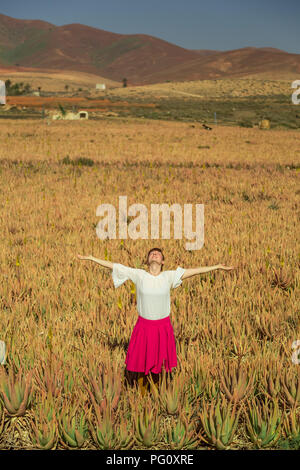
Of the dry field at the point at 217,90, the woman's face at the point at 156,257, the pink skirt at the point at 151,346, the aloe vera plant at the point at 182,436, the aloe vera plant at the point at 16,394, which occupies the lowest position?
the aloe vera plant at the point at 182,436

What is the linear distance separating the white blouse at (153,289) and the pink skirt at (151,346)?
0.06 m

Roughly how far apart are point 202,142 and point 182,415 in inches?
915

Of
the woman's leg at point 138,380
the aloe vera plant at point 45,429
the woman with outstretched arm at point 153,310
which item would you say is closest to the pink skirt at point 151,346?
the woman with outstretched arm at point 153,310

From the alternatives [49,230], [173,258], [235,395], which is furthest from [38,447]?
[49,230]

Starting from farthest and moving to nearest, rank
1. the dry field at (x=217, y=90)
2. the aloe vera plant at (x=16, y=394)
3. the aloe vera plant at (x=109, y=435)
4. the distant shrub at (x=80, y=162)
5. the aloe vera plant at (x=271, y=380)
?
the dry field at (x=217, y=90), the distant shrub at (x=80, y=162), the aloe vera plant at (x=271, y=380), the aloe vera plant at (x=16, y=394), the aloe vera plant at (x=109, y=435)

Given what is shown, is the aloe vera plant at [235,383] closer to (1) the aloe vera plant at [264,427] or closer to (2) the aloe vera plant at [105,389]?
(1) the aloe vera plant at [264,427]

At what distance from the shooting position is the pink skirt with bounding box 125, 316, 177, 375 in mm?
2600

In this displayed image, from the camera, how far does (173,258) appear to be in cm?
602

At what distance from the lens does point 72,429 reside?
8.23ft

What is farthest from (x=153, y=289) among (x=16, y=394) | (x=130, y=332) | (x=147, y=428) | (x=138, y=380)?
(x=130, y=332)

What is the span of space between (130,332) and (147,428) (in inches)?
48.6

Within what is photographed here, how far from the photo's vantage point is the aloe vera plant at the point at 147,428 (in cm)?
248

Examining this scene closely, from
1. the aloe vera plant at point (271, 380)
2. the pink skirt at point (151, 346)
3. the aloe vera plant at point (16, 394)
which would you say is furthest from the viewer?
the aloe vera plant at point (271, 380)

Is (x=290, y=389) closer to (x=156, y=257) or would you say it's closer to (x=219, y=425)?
(x=219, y=425)
